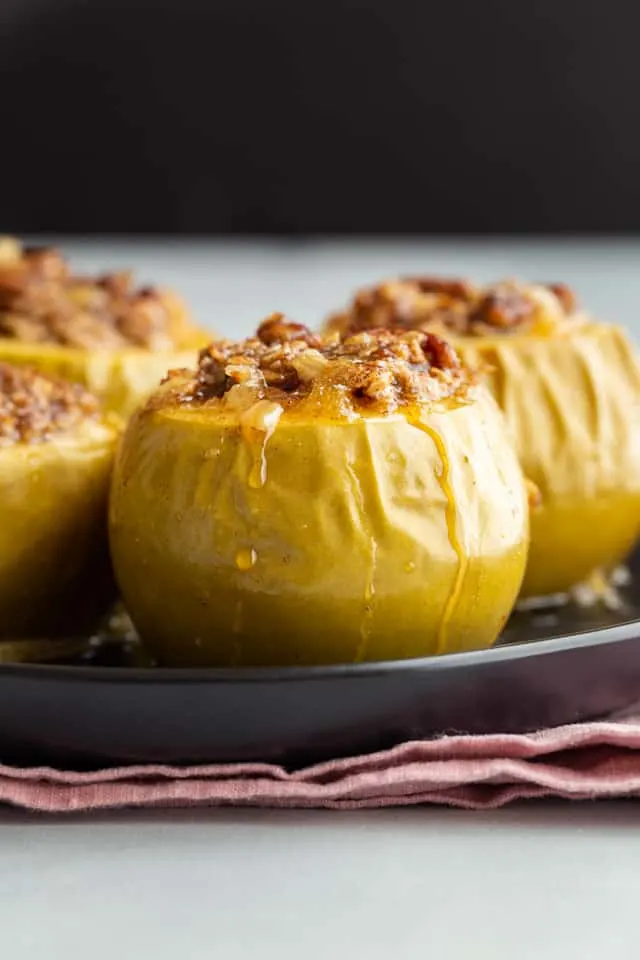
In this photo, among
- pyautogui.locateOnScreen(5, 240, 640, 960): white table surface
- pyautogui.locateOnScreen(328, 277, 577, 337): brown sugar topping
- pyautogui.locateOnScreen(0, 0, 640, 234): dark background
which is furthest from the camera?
pyautogui.locateOnScreen(0, 0, 640, 234): dark background

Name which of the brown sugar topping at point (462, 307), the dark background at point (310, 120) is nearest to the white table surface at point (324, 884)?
the brown sugar topping at point (462, 307)

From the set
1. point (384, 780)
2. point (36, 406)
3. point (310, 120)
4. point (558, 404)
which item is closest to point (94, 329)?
point (36, 406)

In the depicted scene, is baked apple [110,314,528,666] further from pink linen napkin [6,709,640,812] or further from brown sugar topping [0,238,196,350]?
brown sugar topping [0,238,196,350]

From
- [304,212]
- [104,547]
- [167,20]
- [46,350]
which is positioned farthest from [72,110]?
[104,547]

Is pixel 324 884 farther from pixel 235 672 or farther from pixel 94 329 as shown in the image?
pixel 94 329

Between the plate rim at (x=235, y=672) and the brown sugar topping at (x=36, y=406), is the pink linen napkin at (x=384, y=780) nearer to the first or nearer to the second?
the plate rim at (x=235, y=672)

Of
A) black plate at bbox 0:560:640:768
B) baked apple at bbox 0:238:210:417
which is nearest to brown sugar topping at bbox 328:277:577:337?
baked apple at bbox 0:238:210:417
